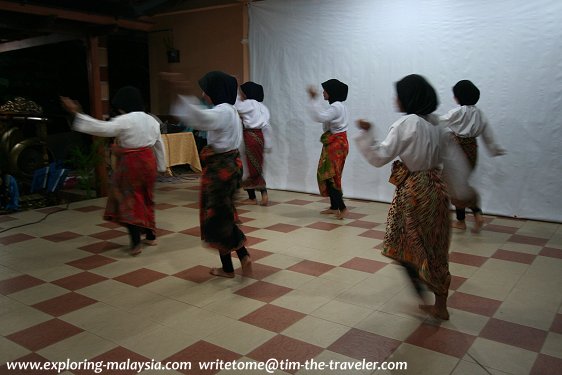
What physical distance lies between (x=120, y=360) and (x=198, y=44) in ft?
21.3

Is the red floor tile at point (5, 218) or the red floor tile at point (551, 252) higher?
the red floor tile at point (5, 218)

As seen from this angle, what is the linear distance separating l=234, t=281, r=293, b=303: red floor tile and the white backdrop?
9.88ft

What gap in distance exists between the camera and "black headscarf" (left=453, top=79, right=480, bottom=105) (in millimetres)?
4109

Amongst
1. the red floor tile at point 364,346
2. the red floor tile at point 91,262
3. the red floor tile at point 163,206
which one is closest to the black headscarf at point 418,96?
the red floor tile at point 364,346

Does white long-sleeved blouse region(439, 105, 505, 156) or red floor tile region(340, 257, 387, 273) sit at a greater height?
white long-sleeved blouse region(439, 105, 505, 156)

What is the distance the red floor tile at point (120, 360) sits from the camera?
6.71ft

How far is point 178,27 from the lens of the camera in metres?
7.96

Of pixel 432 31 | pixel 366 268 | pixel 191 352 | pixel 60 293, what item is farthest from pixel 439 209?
pixel 432 31

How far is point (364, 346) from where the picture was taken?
2.26m

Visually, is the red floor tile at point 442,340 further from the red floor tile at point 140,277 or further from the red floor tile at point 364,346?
the red floor tile at point 140,277

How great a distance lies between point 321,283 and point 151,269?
1250 mm

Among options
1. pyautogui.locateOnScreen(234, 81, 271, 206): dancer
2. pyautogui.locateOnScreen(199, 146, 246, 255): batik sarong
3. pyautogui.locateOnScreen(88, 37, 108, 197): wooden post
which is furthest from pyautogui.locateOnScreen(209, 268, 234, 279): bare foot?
pyautogui.locateOnScreen(88, 37, 108, 197): wooden post

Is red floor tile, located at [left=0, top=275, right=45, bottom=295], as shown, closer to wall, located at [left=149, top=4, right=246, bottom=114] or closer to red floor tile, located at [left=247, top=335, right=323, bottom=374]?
red floor tile, located at [left=247, top=335, right=323, bottom=374]

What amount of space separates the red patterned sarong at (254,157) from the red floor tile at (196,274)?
2.06m
